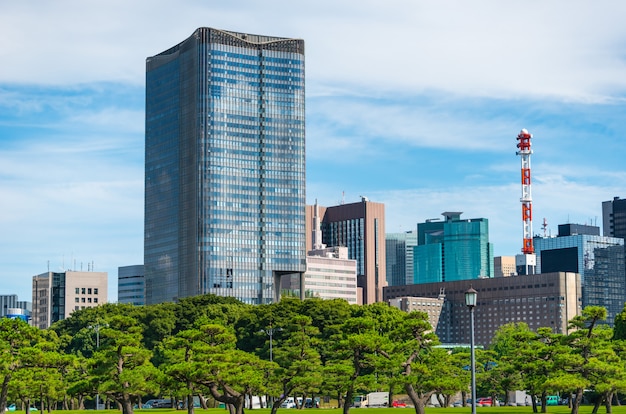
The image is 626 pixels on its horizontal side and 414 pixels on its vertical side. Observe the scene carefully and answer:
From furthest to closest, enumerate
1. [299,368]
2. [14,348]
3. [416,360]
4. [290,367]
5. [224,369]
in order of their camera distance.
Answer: [290,367]
[299,368]
[416,360]
[14,348]
[224,369]

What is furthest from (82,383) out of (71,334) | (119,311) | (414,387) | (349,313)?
(71,334)

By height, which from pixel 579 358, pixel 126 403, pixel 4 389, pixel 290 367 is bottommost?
pixel 126 403

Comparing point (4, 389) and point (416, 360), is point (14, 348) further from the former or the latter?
point (416, 360)

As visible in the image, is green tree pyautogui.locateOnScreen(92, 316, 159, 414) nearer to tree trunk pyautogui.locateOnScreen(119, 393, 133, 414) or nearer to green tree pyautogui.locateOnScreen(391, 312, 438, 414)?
tree trunk pyautogui.locateOnScreen(119, 393, 133, 414)

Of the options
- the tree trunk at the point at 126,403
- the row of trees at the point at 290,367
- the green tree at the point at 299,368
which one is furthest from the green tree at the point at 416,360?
the tree trunk at the point at 126,403

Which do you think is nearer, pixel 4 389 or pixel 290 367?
pixel 4 389

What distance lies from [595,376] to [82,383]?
4099cm

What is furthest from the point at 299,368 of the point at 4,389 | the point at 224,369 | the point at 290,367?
the point at 4,389

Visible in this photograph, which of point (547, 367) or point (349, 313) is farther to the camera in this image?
point (349, 313)

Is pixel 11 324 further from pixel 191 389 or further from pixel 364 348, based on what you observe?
pixel 364 348

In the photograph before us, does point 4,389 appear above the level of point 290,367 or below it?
below

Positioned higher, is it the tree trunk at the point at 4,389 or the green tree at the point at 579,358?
the green tree at the point at 579,358

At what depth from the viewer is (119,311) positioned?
15700 centimetres

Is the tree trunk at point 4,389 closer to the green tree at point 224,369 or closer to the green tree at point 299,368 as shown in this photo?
the green tree at point 224,369
